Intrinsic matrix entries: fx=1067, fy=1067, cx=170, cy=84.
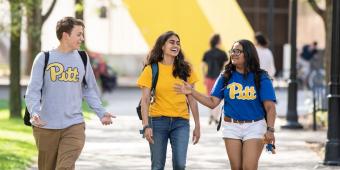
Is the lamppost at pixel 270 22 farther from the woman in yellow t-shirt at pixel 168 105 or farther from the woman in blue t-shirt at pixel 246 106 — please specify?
the woman in blue t-shirt at pixel 246 106

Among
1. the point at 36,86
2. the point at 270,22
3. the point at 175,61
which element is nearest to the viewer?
the point at 36,86

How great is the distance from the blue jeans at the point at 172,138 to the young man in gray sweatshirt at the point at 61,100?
67 cm

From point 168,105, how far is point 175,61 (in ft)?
1.38

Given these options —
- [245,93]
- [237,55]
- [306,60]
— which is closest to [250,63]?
[237,55]

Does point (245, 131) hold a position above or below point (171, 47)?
below

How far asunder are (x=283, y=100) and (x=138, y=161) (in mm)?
17165

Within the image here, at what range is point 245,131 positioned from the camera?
31.1 feet

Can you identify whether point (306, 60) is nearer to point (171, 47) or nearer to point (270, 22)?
point (270, 22)

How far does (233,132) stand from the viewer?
31.2 feet

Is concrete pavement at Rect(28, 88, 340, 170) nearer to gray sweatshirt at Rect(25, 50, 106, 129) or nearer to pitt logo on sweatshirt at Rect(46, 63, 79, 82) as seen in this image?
gray sweatshirt at Rect(25, 50, 106, 129)

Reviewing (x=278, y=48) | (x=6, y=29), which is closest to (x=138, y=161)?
(x=6, y=29)

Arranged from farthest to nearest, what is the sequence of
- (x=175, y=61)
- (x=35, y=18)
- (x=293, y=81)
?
(x=35, y=18) → (x=293, y=81) → (x=175, y=61)

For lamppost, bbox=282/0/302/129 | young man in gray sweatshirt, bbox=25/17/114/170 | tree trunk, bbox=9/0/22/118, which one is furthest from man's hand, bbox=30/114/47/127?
tree trunk, bbox=9/0/22/118

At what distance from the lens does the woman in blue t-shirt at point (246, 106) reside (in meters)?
9.46
